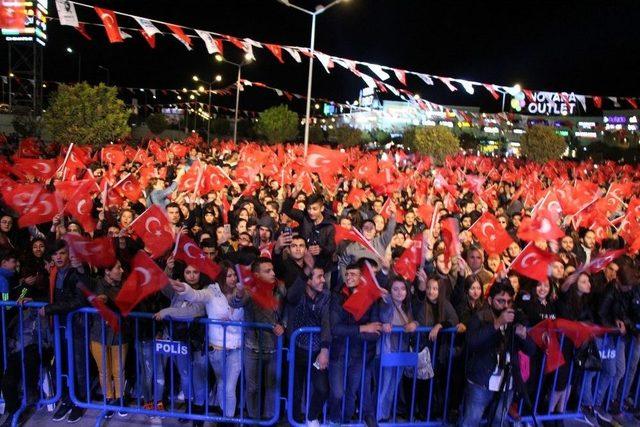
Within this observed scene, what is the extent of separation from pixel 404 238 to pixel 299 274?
2.71 meters

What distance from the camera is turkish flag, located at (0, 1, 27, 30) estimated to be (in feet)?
78.6

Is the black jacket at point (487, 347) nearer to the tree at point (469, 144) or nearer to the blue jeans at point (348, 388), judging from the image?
the blue jeans at point (348, 388)

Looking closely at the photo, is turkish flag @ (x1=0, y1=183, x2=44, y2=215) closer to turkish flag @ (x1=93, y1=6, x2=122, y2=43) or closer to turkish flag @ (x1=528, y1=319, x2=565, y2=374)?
turkish flag @ (x1=93, y1=6, x2=122, y2=43)

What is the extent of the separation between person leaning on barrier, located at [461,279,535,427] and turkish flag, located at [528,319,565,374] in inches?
3.5

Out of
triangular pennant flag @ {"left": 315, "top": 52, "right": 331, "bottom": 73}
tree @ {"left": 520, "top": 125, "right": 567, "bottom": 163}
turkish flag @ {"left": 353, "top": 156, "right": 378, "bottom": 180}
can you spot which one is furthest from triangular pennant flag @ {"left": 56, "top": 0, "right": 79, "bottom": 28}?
Result: tree @ {"left": 520, "top": 125, "right": 567, "bottom": 163}

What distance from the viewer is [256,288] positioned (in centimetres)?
494

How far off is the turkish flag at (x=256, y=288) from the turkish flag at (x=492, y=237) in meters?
3.52

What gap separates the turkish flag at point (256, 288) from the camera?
492 cm

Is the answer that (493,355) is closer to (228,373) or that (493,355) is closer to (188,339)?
(228,373)

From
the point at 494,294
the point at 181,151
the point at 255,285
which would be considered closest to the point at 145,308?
the point at 255,285

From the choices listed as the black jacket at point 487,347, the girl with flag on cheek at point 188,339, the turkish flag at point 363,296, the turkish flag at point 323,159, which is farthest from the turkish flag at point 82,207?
the black jacket at point 487,347

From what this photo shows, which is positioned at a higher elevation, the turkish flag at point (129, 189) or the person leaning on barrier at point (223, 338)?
the turkish flag at point (129, 189)

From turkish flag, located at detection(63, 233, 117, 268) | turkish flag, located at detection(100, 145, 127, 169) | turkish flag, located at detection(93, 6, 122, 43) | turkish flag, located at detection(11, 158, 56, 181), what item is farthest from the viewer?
turkish flag, located at detection(100, 145, 127, 169)

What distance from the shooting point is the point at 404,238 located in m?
8.05
